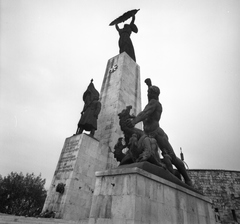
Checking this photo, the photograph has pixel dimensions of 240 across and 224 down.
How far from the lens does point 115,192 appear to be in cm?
320

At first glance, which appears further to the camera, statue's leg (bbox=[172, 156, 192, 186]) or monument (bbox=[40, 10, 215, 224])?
statue's leg (bbox=[172, 156, 192, 186])

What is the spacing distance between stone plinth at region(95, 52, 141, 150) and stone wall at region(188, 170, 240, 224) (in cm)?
1876

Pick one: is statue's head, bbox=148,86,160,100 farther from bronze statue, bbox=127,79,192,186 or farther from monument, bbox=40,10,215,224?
bronze statue, bbox=127,79,192,186

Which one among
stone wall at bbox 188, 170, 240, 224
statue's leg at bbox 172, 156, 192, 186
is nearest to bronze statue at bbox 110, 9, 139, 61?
statue's leg at bbox 172, 156, 192, 186

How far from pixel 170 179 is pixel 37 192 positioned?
1232 inches

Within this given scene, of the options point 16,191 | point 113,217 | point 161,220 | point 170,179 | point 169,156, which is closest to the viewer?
point 113,217

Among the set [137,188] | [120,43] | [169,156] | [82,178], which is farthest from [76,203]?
[120,43]

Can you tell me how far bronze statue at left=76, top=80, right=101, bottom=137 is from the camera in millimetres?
9672

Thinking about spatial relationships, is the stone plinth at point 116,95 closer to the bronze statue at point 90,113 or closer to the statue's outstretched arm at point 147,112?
the bronze statue at point 90,113

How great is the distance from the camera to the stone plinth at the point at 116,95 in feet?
35.9

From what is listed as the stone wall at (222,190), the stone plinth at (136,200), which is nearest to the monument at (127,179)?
the stone plinth at (136,200)

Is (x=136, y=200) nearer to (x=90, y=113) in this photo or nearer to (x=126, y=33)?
(x=90, y=113)

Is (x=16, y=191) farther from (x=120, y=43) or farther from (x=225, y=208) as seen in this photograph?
(x=225, y=208)

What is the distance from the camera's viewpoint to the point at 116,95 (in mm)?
12305
